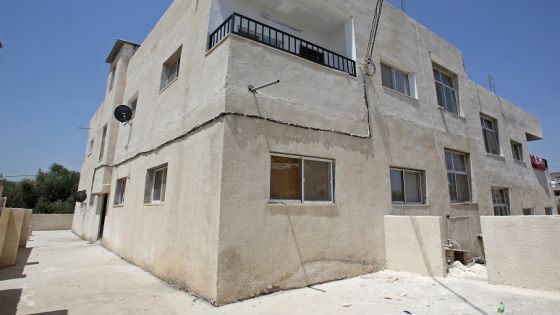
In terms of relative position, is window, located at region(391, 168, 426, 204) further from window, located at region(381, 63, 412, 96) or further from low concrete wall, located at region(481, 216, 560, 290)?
window, located at region(381, 63, 412, 96)

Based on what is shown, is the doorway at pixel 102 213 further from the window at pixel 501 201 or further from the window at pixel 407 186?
the window at pixel 501 201

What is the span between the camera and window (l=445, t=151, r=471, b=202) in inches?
403

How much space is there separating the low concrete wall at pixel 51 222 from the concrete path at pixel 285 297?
17005 millimetres

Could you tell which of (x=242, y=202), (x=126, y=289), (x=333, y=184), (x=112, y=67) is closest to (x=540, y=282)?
(x=333, y=184)

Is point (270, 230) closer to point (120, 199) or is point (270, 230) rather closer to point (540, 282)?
point (540, 282)

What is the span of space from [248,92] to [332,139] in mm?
2301

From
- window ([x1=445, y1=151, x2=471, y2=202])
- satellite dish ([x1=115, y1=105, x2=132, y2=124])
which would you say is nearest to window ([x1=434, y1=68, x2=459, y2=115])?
window ([x1=445, y1=151, x2=471, y2=202])

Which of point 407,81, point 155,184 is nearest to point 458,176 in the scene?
point 407,81

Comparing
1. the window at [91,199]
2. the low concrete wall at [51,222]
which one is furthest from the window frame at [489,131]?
the low concrete wall at [51,222]

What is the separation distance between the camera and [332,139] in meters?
6.90

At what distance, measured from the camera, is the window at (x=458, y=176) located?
10.2 metres

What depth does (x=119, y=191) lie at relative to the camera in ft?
37.2

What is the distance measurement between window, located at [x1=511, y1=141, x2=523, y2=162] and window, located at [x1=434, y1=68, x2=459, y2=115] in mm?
6226

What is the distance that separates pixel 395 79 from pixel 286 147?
5.50 m
